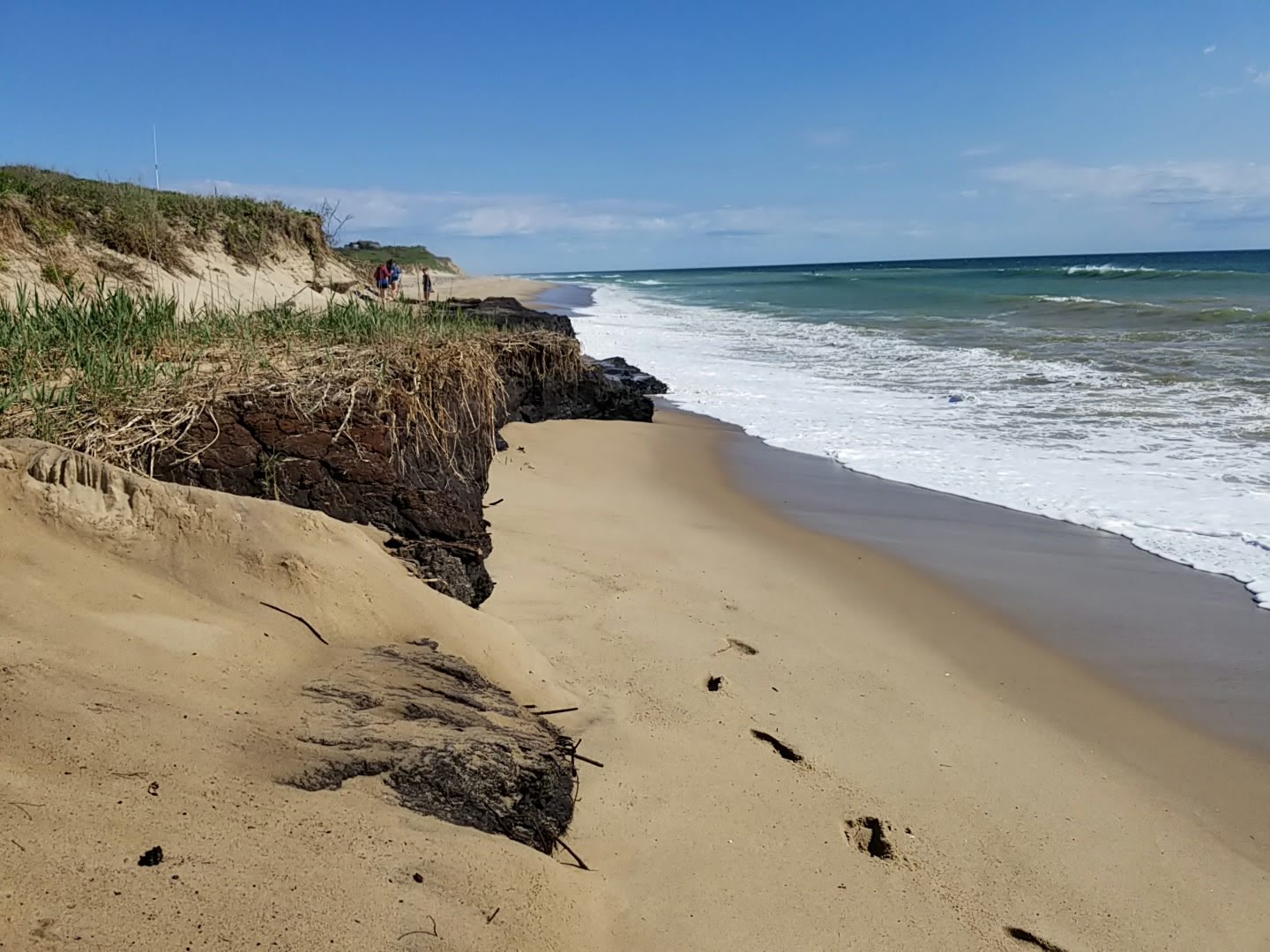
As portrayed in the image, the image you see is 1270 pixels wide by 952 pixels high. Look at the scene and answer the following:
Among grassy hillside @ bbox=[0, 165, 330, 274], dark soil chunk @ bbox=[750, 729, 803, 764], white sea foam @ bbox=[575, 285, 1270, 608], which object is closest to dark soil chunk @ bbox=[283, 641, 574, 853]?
dark soil chunk @ bbox=[750, 729, 803, 764]

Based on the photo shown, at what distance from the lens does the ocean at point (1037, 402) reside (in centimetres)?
652

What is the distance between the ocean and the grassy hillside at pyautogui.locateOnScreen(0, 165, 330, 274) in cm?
691

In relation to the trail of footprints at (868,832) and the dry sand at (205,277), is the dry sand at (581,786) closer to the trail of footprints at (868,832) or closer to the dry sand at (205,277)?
the trail of footprints at (868,832)

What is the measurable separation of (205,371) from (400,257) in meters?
33.9

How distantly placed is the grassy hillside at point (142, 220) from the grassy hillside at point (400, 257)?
2.43 metres

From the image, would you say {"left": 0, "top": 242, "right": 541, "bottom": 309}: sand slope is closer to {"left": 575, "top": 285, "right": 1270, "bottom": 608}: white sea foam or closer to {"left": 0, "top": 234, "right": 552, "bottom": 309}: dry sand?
{"left": 0, "top": 234, "right": 552, "bottom": 309}: dry sand

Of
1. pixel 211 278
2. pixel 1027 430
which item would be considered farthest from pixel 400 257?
pixel 1027 430

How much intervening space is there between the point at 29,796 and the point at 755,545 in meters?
4.76

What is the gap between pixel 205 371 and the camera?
3.93 meters

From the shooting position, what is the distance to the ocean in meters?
6.52

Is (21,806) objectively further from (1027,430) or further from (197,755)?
(1027,430)

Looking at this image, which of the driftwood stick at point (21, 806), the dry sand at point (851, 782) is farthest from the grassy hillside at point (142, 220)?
the driftwood stick at point (21, 806)

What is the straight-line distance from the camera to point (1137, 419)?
31.4 feet

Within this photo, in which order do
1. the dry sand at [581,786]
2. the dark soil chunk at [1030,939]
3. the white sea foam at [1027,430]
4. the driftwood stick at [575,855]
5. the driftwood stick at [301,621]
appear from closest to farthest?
1. the dry sand at [581,786]
2. the driftwood stick at [575,855]
3. the dark soil chunk at [1030,939]
4. the driftwood stick at [301,621]
5. the white sea foam at [1027,430]
